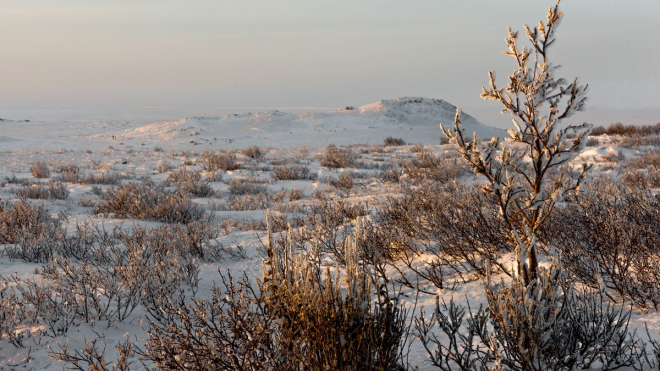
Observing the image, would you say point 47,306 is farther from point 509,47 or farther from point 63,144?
point 63,144

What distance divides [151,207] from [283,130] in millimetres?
26788

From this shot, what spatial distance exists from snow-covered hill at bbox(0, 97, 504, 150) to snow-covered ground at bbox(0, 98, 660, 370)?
82 millimetres

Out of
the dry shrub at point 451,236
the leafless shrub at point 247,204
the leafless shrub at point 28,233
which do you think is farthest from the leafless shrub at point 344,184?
the leafless shrub at point 28,233

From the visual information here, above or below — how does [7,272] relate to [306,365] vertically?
below

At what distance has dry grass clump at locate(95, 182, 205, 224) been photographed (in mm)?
6754

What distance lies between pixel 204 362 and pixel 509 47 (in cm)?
204

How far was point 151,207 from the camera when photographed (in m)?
7.23

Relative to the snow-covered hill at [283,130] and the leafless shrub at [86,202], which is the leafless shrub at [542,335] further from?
the snow-covered hill at [283,130]

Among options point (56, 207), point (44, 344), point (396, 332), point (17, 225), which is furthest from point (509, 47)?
point (56, 207)

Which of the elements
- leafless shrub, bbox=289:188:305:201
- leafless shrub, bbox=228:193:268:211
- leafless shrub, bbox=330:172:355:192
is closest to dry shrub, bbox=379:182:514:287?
leafless shrub, bbox=228:193:268:211

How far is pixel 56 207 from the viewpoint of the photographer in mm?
7773

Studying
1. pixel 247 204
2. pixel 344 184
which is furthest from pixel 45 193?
pixel 344 184

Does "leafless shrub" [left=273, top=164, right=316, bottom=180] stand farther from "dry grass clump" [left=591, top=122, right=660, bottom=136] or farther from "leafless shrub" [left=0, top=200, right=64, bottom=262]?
"dry grass clump" [left=591, top=122, right=660, bottom=136]

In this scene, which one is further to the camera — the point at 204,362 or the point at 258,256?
the point at 258,256
